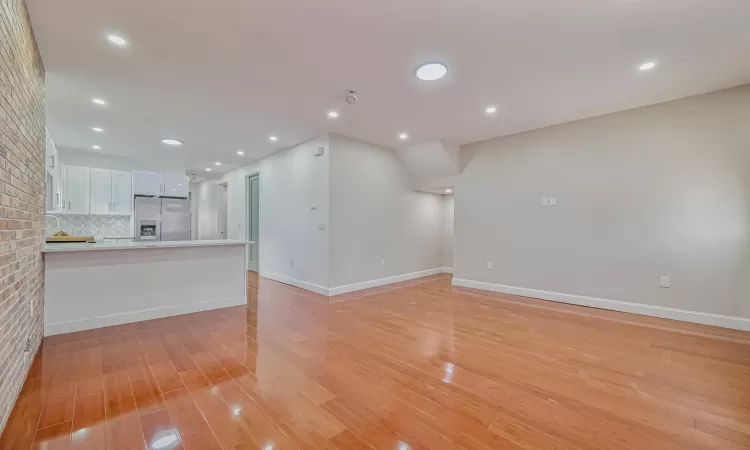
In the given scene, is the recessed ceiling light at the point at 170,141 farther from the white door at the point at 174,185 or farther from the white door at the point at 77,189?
the white door at the point at 77,189

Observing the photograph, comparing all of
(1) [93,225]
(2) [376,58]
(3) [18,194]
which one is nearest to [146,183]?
(1) [93,225]

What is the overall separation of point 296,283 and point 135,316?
2.43 metres

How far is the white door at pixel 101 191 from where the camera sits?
6168 mm

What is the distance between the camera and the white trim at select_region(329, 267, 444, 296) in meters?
5.07

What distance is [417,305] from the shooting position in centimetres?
443

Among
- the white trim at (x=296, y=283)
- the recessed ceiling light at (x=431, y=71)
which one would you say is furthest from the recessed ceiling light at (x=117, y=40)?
the white trim at (x=296, y=283)

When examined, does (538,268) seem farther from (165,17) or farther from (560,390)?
(165,17)

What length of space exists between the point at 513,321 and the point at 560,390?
1.59 meters

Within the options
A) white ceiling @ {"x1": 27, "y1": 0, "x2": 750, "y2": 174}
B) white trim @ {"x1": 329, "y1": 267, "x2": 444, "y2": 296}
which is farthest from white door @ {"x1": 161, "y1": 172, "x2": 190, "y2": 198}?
white trim @ {"x1": 329, "y1": 267, "x2": 444, "y2": 296}

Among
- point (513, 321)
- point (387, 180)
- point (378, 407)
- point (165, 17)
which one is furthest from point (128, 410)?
point (387, 180)

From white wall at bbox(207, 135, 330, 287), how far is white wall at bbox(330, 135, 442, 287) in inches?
8.0

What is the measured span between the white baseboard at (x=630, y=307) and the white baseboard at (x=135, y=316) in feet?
13.2

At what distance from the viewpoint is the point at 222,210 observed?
867 centimetres

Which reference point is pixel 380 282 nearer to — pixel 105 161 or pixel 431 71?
pixel 431 71
